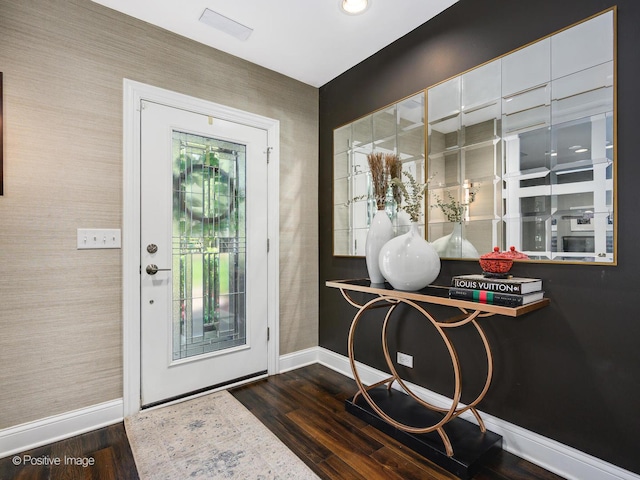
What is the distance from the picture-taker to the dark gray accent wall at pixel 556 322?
1.41 meters

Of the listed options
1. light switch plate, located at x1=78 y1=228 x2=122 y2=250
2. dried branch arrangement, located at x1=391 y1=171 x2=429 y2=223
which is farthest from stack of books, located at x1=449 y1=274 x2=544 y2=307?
light switch plate, located at x1=78 y1=228 x2=122 y2=250

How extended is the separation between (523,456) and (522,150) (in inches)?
60.6

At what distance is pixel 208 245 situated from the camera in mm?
2443

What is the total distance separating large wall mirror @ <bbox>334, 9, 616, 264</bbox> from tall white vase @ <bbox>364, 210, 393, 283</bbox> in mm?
277

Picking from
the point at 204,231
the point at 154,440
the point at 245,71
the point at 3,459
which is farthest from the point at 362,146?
the point at 3,459

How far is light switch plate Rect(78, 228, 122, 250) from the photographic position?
1.96 meters

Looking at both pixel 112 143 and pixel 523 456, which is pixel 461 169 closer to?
pixel 523 456

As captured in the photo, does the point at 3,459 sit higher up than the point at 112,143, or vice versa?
the point at 112,143

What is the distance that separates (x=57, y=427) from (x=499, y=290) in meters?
2.42

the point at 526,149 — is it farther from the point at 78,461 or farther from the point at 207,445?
the point at 78,461

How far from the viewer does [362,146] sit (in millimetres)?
2676

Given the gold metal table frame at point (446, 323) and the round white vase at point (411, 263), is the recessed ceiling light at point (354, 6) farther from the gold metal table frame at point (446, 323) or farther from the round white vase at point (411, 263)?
the gold metal table frame at point (446, 323)

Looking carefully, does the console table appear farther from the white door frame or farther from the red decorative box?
the white door frame

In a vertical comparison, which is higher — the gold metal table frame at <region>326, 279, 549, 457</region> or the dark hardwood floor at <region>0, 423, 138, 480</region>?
the gold metal table frame at <region>326, 279, 549, 457</region>
